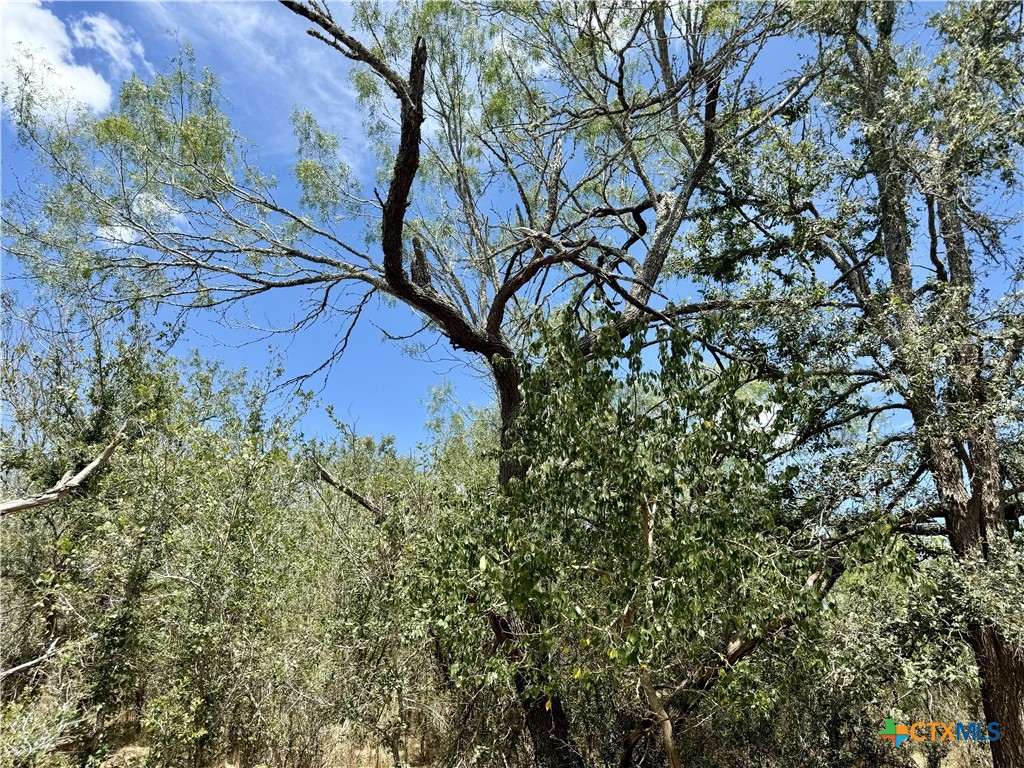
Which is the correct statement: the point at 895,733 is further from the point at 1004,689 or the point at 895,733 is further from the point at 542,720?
the point at 542,720

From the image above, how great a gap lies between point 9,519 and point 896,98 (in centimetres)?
1186

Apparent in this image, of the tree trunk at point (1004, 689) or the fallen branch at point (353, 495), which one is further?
the fallen branch at point (353, 495)

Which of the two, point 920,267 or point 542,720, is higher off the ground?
point 920,267

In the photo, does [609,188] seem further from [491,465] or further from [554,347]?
[554,347]

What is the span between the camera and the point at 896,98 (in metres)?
5.75

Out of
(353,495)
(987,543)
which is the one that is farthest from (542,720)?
(987,543)

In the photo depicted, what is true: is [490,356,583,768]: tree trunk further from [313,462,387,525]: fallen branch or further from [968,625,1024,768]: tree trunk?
[968,625,1024,768]: tree trunk

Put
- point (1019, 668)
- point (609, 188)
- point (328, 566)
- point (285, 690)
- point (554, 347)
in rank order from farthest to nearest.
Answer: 1. point (609, 188)
2. point (328, 566)
3. point (285, 690)
4. point (1019, 668)
5. point (554, 347)

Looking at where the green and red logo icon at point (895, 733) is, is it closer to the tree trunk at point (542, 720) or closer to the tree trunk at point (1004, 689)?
the tree trunk at point (1004, 689)

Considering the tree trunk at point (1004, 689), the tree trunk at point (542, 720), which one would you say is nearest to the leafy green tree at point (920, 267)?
the tree trunk at point (1004, 689)

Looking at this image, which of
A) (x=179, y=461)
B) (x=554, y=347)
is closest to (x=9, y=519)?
(x=179, y=461)

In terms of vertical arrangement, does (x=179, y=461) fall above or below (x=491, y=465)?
below

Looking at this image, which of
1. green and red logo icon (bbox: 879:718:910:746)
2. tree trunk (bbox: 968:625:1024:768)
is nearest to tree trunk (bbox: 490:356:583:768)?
green and red logo icon (bbox: 879:718:910:746)

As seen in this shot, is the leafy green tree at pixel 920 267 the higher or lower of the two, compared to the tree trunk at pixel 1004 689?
higher
